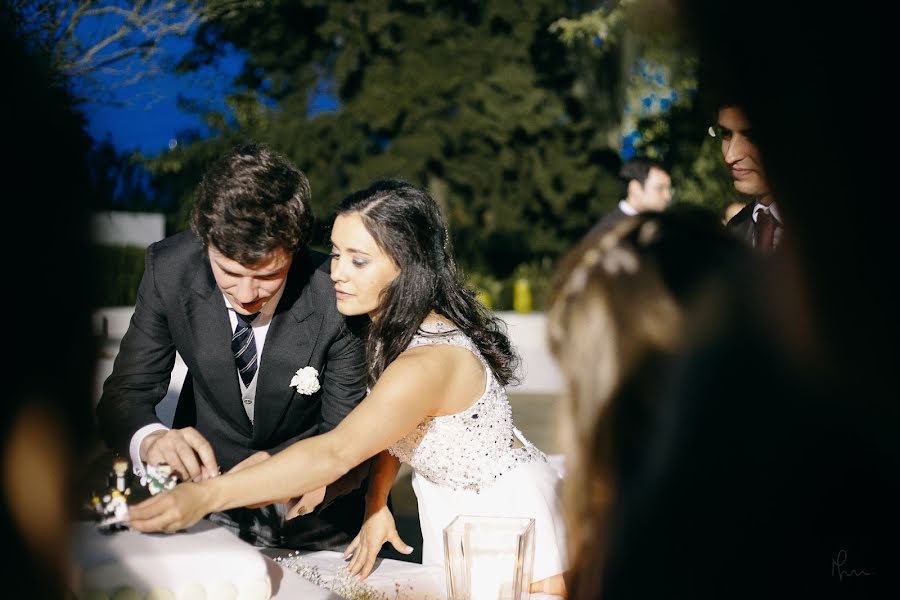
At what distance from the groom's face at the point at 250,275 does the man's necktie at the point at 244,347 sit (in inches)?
8.3

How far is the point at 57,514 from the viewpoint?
80 centimetres

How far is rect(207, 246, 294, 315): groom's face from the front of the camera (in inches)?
97.0

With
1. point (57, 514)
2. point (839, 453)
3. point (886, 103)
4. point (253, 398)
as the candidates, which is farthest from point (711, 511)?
point (253, 398)

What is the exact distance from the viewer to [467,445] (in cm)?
250

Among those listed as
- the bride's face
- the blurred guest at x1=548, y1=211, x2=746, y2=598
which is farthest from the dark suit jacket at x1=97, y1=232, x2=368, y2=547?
the blurred guest at x1=548, y1=211, x2=746, y2=598

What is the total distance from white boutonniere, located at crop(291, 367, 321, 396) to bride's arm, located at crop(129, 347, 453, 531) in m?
0.51

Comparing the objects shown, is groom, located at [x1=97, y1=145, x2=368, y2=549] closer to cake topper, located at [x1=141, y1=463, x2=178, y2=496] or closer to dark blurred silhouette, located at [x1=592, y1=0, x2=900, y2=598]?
cake topper, located at [x1=141, y1=463, x2=178, y2=496]

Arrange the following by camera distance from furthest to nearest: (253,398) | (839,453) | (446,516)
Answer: (253,398) < (446,516) < (839,453)

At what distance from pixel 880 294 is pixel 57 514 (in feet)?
2.41

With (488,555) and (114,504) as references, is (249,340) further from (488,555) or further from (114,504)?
(488,555)

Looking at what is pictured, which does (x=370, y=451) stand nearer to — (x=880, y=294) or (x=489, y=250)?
(x=880, y=294)

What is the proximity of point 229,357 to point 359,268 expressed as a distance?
617 mm

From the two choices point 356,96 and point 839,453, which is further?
point 356,96

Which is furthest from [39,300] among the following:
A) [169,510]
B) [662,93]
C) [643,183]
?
[643,183]
